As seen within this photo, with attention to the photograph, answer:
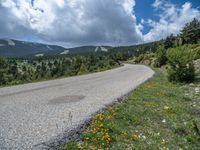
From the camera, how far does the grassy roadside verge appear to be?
5.89 metres

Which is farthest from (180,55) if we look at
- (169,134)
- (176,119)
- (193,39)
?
(193,39)

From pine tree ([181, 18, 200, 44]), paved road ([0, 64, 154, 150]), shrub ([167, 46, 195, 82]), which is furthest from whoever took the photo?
pine tree ([181, 18, 200, 44])

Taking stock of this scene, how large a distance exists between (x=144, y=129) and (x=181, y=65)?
13.4 meters

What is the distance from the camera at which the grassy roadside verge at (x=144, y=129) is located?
5.89m

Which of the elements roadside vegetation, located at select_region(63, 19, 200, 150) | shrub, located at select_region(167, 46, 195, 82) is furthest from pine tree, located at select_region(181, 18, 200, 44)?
roadside vegetation, located at select_region(63, 19, 200, 150)

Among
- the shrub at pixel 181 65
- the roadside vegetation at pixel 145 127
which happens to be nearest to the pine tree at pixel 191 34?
the shrub at pixel 181 65

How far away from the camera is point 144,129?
23.5 ft

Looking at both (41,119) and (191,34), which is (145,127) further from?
(191,34)

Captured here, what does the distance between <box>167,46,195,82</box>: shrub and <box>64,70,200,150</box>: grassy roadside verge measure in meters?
9.35

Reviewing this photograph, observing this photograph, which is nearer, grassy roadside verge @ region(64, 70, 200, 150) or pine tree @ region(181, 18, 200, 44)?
grassy roadside verge @ region(64, 70, 200, 150)

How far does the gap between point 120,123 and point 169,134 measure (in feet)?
4.87

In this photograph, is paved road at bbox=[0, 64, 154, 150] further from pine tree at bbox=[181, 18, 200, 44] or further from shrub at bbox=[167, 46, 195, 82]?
pine tree at bbox=[181, 18, 200, 44]

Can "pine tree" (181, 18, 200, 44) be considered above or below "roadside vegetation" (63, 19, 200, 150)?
above

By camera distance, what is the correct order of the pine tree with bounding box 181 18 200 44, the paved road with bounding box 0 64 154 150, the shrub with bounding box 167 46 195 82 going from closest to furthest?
the paved road with bounding box 0 64 154 150
the shrub with bounding box 167 46 195 82
the pine tree with bounding box 181 18 200 44
